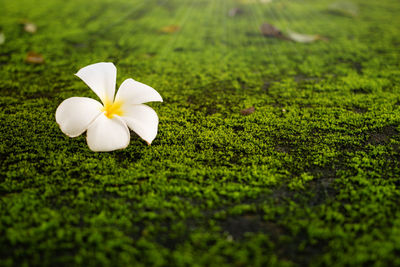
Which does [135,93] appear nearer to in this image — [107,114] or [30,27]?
[107,114]

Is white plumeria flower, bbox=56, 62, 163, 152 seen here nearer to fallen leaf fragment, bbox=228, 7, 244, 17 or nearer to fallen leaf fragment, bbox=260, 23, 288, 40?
fallen leaf fragment, bbox=260, 23, 288, 40

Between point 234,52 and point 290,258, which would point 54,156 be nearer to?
point 290,258

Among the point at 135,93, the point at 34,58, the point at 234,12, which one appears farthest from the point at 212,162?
the point at 234,12

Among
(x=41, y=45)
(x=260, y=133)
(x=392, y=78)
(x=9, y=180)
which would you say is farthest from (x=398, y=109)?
(x=41, y=45)

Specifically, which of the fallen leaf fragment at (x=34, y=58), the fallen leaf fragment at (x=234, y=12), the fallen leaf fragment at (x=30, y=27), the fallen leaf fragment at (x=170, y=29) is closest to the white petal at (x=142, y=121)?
the fallen leaf fragment at (x=34, y=58)

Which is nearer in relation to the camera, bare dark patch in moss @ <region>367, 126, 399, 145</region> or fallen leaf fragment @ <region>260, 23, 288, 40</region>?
bare dark patch in moss @ <region>367, 126, 399, 145</region>

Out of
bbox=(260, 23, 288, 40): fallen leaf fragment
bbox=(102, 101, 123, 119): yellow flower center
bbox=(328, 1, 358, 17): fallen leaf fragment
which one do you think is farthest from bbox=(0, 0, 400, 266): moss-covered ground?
bbox=(328, 1, 358, 17): fallen leaf fragment

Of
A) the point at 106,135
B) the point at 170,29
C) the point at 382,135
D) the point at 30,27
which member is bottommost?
the point at 382,135
